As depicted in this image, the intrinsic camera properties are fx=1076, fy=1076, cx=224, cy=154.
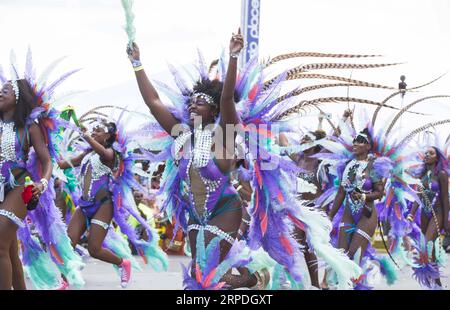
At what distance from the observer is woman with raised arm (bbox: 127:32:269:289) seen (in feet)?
24.0

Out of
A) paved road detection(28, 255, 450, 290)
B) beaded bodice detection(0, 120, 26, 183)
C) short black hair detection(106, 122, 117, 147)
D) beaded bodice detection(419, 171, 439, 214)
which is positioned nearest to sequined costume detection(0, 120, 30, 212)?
beaded bodice detection(0, 120, 26, 183)

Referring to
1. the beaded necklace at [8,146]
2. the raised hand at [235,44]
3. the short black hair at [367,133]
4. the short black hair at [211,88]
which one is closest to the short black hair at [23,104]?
the beaded necklace at [8,146]

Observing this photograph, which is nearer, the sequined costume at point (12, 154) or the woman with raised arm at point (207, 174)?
the woman with raised arm at point (207, 174)

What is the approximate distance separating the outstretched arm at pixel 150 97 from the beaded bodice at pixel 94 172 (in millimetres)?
2817

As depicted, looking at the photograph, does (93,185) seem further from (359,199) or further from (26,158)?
(359,199)

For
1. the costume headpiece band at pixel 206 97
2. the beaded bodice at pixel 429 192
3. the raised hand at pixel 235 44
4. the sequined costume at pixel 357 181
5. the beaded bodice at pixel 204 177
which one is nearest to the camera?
the raised hand at pixel 235 44

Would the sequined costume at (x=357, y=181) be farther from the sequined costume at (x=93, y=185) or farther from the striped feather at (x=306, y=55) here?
the sequined costume at (x=93, y=185)

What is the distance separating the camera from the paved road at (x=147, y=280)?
Result: 11.6 m

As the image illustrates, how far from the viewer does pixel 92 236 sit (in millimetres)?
10344

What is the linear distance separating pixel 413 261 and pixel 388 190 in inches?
39.3

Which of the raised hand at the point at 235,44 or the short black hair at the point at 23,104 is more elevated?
the raised hand at the point at 235,44

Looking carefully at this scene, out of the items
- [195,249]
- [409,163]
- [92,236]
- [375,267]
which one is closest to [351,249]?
[375,267]

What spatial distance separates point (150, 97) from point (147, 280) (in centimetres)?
509

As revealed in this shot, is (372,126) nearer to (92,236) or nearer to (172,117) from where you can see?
(92,236)
